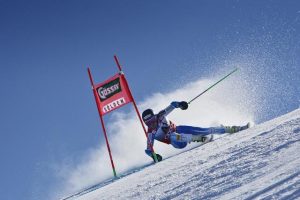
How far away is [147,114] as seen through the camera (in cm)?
991

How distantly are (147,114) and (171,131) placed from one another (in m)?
0.69

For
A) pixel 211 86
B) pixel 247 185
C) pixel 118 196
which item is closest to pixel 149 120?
pixel 211 86

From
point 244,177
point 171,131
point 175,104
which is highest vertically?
point 175,104

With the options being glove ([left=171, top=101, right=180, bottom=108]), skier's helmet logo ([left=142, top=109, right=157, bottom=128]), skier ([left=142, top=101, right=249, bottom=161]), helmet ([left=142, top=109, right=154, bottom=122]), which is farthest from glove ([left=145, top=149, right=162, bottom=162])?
glove ([left=171, top=101, right=180, bottom=108])

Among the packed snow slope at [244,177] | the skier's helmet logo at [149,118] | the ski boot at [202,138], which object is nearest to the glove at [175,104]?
the skier's helmet logo at [149,118]

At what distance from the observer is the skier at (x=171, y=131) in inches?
360

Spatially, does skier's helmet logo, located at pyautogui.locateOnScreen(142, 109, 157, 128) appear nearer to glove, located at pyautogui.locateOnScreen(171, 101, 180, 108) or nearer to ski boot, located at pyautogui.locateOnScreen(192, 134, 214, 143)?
glove, located at pyautogui.locateOnScreen(171, 101, 180, 108)

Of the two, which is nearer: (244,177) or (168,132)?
(244,177)

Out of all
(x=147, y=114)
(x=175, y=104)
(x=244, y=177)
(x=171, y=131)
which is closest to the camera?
(x=244, y=177)

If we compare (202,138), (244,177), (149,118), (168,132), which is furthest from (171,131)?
(244,177)

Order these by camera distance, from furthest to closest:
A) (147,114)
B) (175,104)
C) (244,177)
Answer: (147,114), (175,104), (244,177)

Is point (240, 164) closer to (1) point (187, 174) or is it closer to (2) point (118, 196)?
(1) point (187, 174)

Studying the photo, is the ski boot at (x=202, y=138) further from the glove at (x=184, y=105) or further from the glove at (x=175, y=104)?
the glove at (x=175, y=104)

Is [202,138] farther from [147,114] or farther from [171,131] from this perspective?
[147,114]
